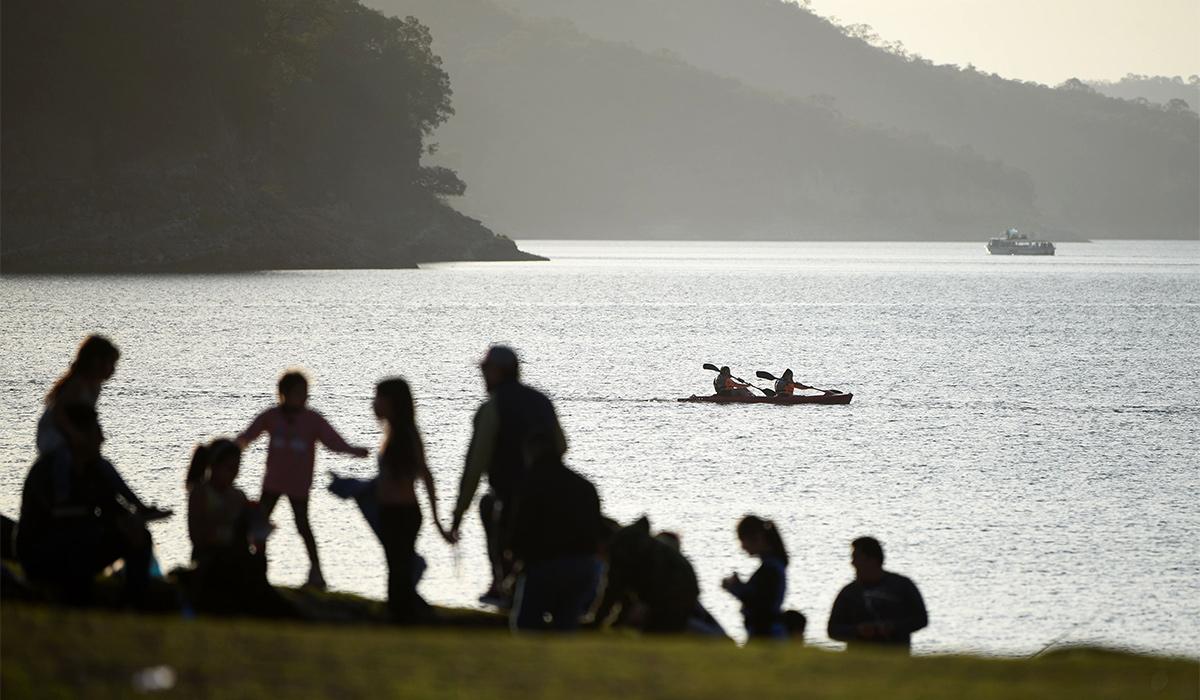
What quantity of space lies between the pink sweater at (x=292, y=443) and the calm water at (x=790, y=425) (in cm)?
925

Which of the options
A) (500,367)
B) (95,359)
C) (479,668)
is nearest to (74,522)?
(95,359)

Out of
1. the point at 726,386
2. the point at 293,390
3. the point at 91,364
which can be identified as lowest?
the point at 726,386

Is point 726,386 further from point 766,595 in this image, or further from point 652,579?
point 652,579

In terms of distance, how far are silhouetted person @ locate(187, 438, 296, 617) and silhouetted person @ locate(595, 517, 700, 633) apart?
2.37m

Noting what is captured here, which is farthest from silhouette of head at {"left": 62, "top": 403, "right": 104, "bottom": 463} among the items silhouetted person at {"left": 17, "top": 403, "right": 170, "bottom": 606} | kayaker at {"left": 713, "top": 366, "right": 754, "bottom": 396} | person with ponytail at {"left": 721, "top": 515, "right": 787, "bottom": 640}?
kayaker at {"left": 713, "top": 366, "right": 754, "bottom": 396}

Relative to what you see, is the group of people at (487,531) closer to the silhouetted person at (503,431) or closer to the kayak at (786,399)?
the silhouetted person at (503,431)

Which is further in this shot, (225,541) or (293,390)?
(293,390)

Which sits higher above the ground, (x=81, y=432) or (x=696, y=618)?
(x=81, y=432)

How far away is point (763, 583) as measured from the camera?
13289mm

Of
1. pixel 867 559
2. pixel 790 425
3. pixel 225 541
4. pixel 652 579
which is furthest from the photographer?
pixel 790 425

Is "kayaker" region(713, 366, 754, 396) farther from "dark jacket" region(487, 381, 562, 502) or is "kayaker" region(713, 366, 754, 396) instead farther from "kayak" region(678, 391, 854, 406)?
"dark jacket" region(487, 381, 562, 502)

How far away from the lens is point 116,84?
142 m

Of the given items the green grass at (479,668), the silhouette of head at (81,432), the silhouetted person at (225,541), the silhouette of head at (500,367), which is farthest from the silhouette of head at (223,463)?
the green grass at (479,668)

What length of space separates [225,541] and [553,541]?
2.86 m
